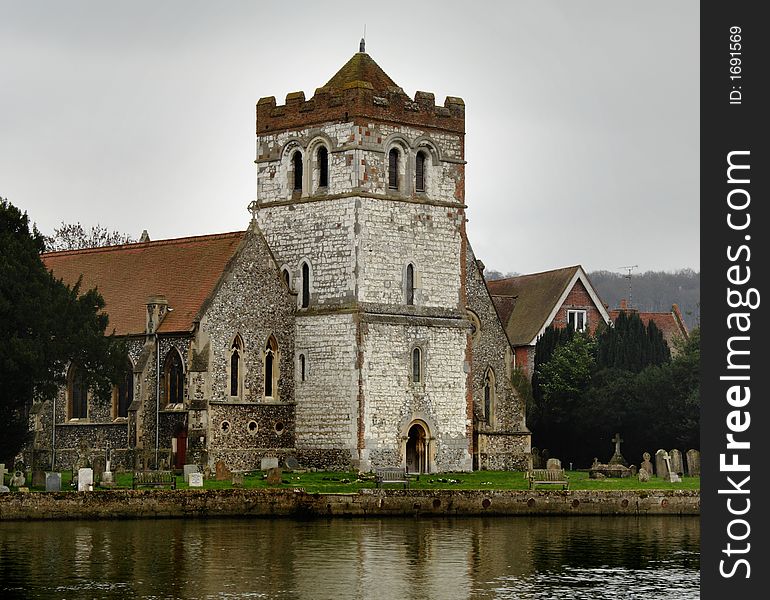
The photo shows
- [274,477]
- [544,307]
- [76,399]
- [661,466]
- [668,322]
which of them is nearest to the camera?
[274,477]

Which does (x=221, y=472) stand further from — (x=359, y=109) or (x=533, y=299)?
(x=533, y=299)

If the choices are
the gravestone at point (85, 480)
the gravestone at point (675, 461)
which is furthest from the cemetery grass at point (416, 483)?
the gravestone at point (85, 480)

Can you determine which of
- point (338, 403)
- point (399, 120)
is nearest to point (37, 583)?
point (338, 403)

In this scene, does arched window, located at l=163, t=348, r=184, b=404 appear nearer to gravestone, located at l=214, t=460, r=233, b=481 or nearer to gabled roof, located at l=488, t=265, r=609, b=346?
gravestone, located at l=214, t=460, r=233, b=481

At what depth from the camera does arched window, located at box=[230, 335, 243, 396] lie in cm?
6994

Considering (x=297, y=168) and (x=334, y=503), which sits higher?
(x=297, y=168)

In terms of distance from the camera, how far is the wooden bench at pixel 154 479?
5969 cm

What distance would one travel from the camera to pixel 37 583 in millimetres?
40125

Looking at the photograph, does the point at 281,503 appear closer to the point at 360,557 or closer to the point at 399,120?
the point at 360,557

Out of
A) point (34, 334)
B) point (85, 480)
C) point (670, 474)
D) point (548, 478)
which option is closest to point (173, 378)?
point (34, 334)

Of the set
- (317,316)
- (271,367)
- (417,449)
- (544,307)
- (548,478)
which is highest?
(544,307)

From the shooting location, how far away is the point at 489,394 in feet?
260

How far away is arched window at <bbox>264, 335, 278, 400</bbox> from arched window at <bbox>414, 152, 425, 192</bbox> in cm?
827

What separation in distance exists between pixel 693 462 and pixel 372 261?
14439 mm
